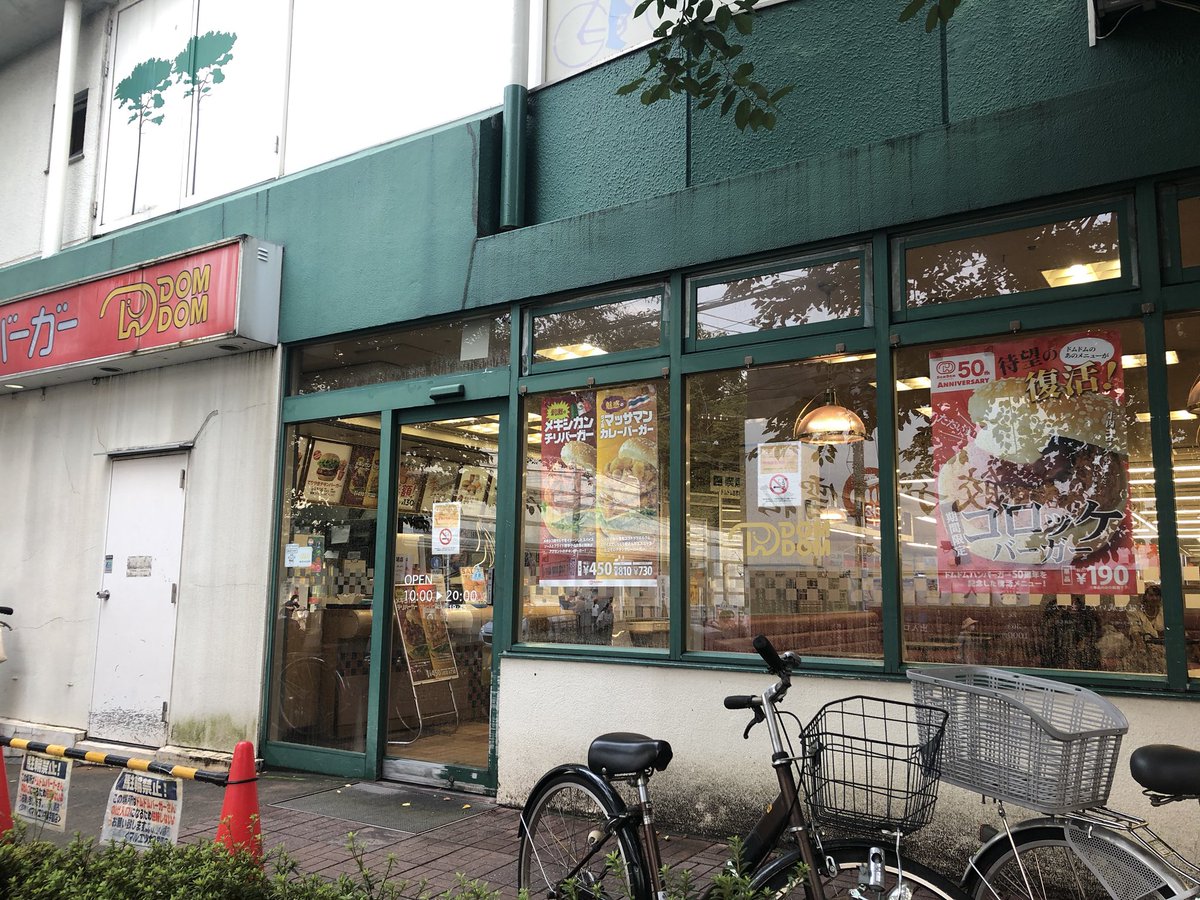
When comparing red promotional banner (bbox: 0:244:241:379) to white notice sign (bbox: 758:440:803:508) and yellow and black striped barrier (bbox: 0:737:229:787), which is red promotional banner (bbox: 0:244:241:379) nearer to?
yellow and black striped barrier (bbox: 0:737:229:787)

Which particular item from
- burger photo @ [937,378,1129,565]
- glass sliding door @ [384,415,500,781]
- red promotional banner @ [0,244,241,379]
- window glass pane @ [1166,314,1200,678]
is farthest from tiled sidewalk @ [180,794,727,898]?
red promotional banner @ [0,244,241,379]

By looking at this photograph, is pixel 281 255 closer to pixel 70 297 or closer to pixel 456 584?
pixel 70 297

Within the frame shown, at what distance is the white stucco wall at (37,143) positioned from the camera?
10.3 m

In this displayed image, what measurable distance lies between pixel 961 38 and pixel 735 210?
1.54 m

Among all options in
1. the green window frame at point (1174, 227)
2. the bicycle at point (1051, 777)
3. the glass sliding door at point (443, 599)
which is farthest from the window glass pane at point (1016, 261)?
the glass sliding door at point (443, 599)

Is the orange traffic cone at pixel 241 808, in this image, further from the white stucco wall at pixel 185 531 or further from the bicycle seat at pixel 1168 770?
the white stucco wall at pixel 185 531

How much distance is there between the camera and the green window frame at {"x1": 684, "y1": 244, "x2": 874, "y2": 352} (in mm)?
5574

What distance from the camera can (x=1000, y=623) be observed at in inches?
198

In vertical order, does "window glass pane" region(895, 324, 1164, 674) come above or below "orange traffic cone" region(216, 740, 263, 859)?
above

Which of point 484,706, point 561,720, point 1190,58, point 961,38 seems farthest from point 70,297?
point 1190,58

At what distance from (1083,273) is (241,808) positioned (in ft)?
15.3

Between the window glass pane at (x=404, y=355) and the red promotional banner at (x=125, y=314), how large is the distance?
74 cm

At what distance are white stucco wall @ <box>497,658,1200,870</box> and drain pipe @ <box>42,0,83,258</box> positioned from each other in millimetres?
7370

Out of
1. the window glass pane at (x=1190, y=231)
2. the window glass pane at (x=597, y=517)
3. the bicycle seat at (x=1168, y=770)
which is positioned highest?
the window glass pane at (x=1190, y=231)
